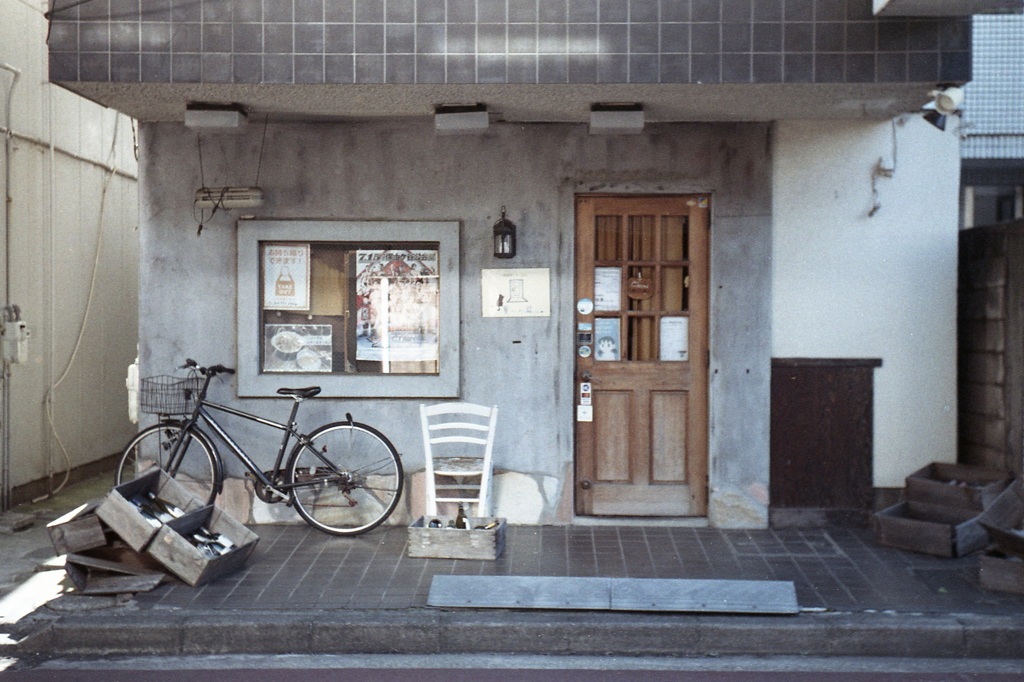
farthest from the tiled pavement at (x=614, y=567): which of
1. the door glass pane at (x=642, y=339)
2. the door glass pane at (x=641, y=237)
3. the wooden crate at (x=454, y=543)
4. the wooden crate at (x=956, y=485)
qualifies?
the door glass pane at (x=641, y=237)

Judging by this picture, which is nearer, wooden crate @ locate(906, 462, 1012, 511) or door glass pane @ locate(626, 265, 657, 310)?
wooden crate @ locate(906, 462, 1012, 511)

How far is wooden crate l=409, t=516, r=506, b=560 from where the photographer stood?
7.28 metres

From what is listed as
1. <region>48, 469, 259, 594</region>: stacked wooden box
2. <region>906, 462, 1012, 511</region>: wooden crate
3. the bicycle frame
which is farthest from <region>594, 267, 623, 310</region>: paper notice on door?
<region>48, 469, 259, 594</region>: stacked wooden box

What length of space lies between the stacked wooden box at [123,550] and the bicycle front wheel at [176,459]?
1.46 m

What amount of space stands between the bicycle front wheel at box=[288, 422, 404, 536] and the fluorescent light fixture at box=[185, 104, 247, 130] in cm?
259

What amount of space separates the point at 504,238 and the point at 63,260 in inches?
208

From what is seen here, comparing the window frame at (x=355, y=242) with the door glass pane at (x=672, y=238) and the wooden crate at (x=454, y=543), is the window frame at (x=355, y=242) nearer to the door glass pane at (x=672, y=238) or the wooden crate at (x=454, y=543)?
the wooden crate at (x=454, y=543)

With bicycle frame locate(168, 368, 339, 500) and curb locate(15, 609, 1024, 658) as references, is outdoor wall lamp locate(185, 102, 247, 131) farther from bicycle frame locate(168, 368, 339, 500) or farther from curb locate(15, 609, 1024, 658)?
curb locate(15, 609, 1024, 658)

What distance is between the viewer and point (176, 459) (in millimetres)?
8281

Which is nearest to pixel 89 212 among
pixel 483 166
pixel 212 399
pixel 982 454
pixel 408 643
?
pixel 212 399

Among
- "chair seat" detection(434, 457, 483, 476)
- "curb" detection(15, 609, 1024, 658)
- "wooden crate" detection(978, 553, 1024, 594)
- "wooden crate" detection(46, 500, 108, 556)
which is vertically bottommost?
"curb" detection(15, 609, 1024, 658)

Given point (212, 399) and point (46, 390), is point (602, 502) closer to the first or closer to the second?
point (212, 399)

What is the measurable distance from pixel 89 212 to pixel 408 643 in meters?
7.40

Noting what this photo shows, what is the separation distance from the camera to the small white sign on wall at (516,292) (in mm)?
8383
